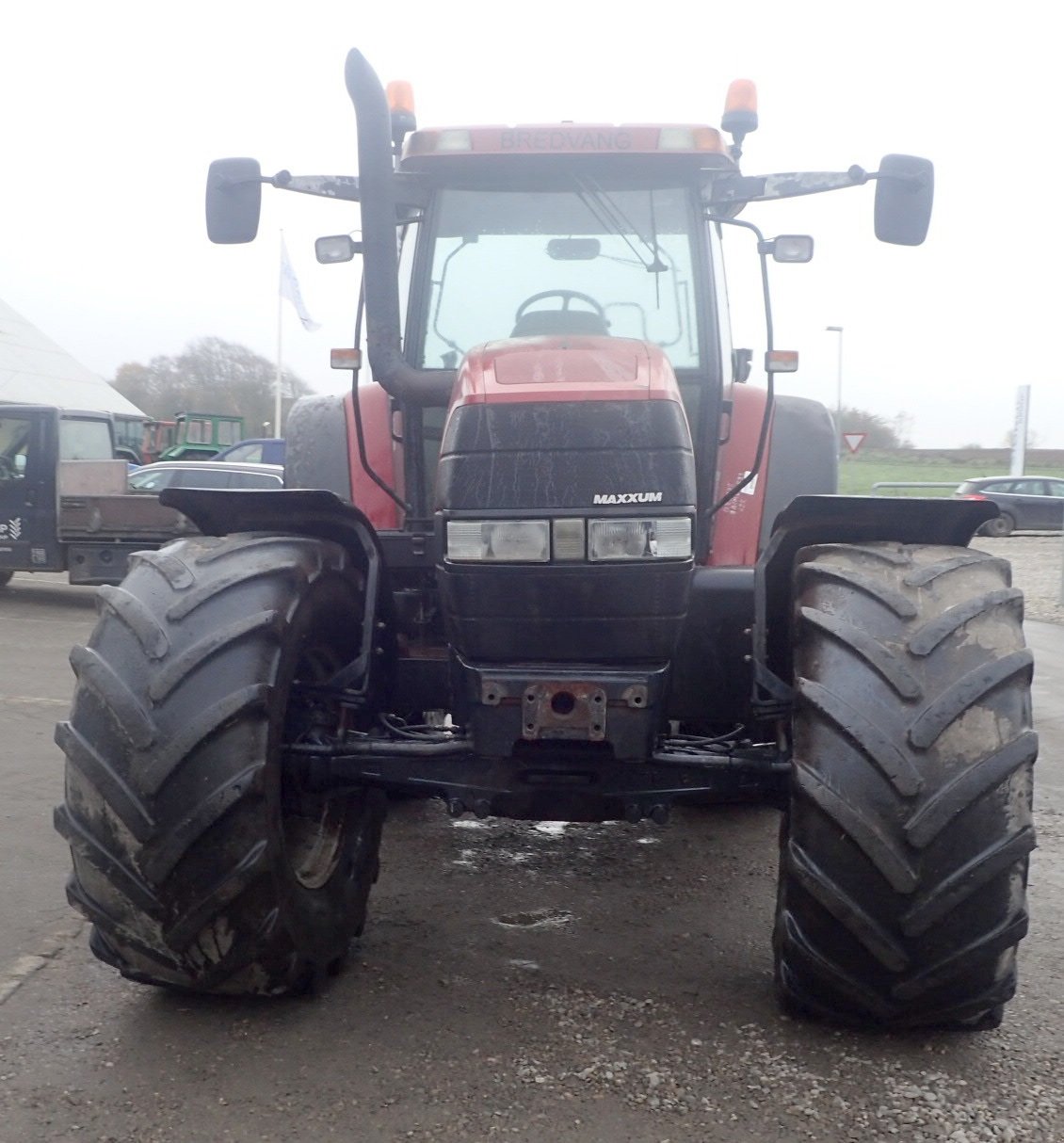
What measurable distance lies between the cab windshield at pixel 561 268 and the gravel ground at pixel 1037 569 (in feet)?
19.3

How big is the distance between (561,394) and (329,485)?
5.33ft

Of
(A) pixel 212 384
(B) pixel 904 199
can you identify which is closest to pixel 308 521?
(B) pixel 904 199

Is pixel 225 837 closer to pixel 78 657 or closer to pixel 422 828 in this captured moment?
pixel 78 657

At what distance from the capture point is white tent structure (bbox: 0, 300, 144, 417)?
42.8m

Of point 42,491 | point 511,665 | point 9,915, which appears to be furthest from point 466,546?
point 42,491

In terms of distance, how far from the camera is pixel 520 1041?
321cm

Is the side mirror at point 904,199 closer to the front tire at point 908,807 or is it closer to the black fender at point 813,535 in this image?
the black fender at point 813,535

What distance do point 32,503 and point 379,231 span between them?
1042 centimetres

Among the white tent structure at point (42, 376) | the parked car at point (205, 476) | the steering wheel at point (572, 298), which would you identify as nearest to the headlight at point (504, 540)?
the steering wheel at point (572, 298)

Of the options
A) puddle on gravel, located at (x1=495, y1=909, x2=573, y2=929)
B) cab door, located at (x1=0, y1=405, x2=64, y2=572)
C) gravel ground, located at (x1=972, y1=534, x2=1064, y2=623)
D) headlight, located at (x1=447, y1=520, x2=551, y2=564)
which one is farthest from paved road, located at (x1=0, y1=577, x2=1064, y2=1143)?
cab door, located at (x1=0, y1=405, x2=64, y2=572)

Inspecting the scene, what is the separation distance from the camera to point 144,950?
3145 millimetres

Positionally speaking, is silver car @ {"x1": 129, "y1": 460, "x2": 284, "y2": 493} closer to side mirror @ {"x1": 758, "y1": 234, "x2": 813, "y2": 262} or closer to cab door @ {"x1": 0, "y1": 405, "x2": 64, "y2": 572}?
cab door @ {"x1": 0, "y1": 405, "x2": 64, "y2": 572}

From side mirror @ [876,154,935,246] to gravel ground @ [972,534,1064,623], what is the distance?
5606mm

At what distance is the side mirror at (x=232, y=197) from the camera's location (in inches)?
166
